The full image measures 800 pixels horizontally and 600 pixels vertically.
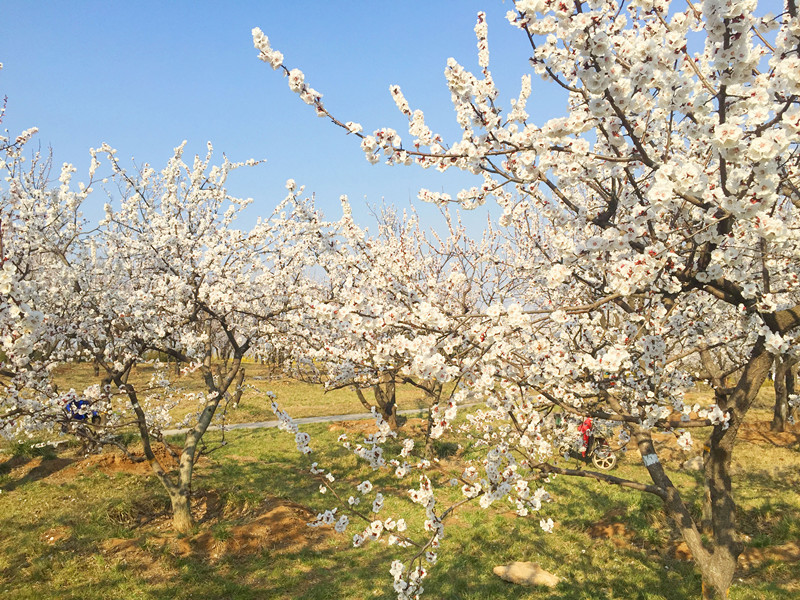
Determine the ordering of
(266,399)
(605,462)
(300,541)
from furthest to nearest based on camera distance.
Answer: (266,399) < (605,462) < (300,541)

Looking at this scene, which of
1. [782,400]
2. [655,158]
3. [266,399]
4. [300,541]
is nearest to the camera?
[655,158]

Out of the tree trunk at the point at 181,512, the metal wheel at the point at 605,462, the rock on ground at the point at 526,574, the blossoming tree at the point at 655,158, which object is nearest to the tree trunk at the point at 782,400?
the metal wheel at the point at 605,462

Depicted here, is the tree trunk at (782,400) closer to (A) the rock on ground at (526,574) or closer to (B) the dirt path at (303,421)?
(A) the rock on ground at (526,574)

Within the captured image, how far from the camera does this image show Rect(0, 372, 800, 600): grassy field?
21.9ft

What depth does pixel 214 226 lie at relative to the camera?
9.90 meters

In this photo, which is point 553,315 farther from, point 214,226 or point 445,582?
point 214,226

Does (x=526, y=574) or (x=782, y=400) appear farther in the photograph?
(x=782, y=400)

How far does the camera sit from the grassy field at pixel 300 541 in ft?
21.9

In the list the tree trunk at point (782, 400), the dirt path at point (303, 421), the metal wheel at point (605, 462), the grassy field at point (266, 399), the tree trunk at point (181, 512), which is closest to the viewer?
the tree trunk at point (181, 512)

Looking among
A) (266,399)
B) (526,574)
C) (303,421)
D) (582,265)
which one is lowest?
(526,574)

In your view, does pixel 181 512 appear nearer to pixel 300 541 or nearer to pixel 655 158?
pixel 300 541

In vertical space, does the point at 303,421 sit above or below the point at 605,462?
above

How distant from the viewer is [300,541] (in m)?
8.22

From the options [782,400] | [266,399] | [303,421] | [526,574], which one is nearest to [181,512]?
[526,574]
